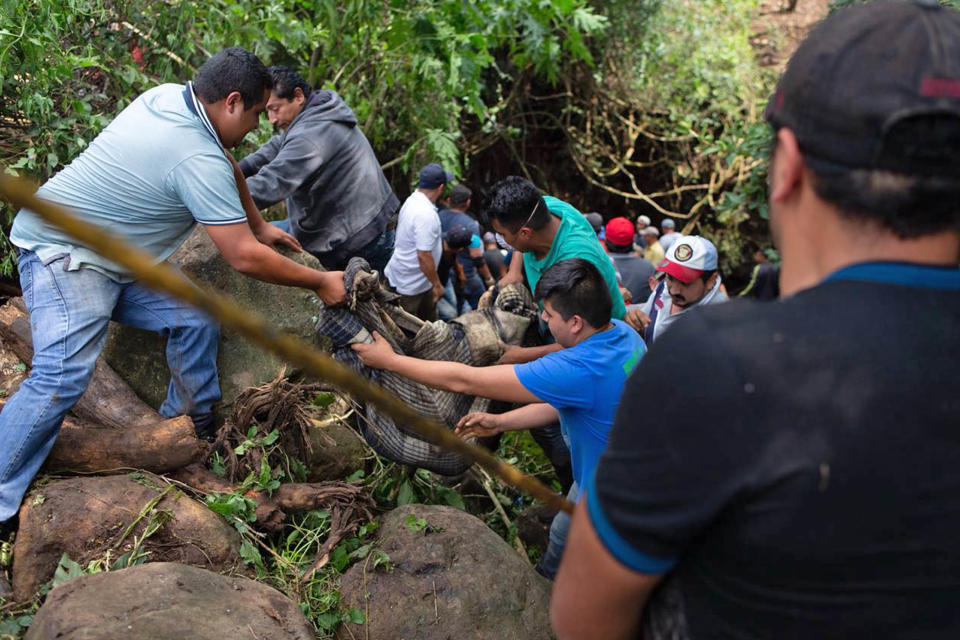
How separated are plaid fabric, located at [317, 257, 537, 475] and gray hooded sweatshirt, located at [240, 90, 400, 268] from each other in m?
1.80

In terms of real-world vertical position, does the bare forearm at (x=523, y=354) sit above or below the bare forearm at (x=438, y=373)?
below

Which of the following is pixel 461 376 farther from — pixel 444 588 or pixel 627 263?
pixel 627 263

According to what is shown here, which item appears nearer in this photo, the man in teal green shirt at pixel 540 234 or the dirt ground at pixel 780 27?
the man in teal green shirt at pixel 540 234

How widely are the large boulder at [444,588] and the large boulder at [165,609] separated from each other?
0.56m

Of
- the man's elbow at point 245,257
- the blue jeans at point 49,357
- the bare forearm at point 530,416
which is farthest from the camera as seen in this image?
the bare forearm at point 530,416

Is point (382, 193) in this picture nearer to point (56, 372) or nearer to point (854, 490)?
point (56, 372)

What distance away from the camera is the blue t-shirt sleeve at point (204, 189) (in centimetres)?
354

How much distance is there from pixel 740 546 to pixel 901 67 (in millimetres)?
647

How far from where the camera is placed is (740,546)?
107 centimetres

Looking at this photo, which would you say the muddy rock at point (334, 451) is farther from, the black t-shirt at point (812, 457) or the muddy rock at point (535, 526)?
the black t-shirt at point (812, 457)

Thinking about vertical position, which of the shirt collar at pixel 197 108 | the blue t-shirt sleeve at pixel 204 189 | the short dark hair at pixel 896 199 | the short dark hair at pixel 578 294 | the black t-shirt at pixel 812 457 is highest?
the short dark hair at pixel 896 199

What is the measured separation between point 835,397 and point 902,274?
0.19 m

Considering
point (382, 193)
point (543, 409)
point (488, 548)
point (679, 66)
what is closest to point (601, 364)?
point (543, 409)

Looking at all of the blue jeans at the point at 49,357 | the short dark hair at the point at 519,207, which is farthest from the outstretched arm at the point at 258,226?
the short dark hair at the point at 519,207
